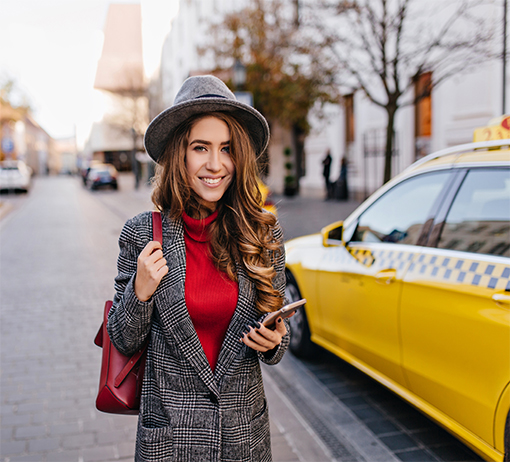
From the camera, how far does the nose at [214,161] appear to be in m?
1.86

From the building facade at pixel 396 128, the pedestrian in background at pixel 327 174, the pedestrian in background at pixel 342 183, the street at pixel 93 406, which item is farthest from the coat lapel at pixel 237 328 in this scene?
the pedestrian in background at pixel 327 174

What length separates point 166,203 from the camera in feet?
6.29

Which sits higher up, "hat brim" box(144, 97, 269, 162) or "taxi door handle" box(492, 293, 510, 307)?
"hat brim" box(144, 97, 269, 162)

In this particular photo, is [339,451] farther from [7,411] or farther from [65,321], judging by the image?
[65,321]

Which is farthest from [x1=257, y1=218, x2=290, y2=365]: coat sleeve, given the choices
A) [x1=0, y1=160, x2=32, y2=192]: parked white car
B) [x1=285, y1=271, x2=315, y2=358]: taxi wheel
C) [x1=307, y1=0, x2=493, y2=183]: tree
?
[x1=0, y1=160, x2=32, y2=192]: parked white car

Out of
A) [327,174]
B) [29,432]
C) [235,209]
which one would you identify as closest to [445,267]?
[235,209]

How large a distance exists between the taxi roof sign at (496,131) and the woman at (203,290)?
186cm

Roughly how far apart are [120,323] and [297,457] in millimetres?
1867

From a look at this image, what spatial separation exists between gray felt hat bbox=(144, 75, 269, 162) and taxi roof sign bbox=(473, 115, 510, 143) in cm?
182

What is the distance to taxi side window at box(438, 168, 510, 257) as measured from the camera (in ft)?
10.1

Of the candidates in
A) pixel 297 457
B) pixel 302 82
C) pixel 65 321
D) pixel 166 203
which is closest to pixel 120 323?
pixel 166 203

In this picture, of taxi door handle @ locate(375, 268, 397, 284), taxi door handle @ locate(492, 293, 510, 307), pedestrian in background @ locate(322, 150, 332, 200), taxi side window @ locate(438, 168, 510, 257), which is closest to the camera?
taxi door handle @ locate(492, 293, 510, 307)

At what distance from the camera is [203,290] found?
181 centimetres

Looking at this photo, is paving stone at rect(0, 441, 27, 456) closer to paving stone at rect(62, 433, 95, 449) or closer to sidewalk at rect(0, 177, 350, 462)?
sidewalk at rect(0, 177, 350, 462)
